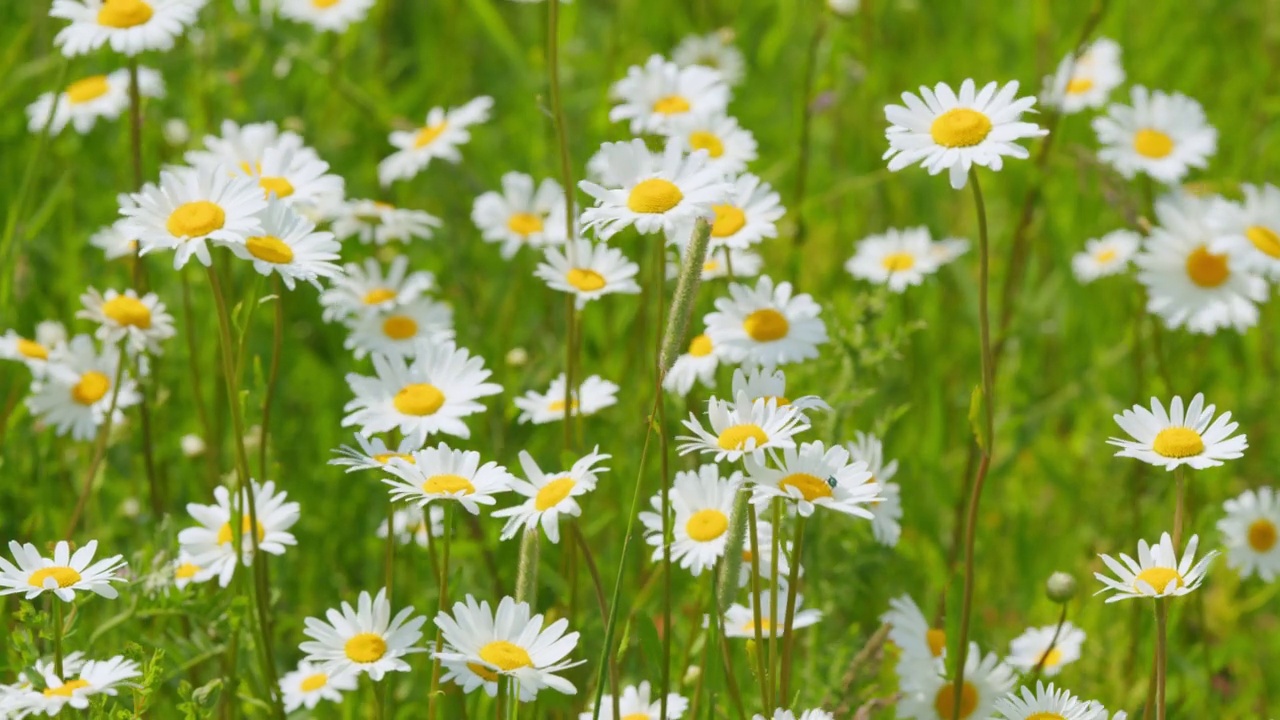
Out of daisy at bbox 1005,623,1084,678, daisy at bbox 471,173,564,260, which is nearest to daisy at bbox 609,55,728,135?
daisy at bbox 471,173,564,260

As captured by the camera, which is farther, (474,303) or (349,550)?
(474,303)

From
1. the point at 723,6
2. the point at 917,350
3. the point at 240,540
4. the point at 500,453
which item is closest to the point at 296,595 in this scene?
the point at 500,453

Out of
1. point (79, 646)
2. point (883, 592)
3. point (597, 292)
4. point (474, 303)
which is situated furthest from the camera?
point (474, 303)

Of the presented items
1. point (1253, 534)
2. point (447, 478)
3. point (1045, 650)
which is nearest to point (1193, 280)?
point (1253, 534)

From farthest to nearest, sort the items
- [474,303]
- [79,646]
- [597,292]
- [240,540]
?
[474,303] → [597,292] → [79,646] → [240,540]

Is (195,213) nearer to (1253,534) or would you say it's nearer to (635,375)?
(635,375)

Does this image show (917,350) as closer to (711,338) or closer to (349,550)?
(711,338)

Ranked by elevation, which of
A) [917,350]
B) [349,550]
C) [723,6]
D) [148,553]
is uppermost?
[723,6]

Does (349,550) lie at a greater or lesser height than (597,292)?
lesser
